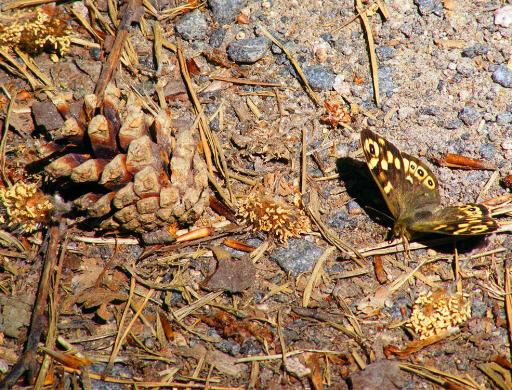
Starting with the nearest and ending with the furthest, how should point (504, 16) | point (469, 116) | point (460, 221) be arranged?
point (460, 221) → point (469, 116) → point (504, 16)

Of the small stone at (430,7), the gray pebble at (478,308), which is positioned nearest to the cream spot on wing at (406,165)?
the gray pebble at (478,308)

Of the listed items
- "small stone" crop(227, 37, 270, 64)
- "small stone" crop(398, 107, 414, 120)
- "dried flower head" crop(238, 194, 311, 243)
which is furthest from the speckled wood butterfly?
"small stone" crop(227, 37, 270, 64)

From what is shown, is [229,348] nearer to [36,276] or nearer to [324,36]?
[36,276]

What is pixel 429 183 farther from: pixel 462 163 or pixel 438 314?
pixel 438 314

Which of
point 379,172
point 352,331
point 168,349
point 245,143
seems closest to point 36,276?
point 168,349

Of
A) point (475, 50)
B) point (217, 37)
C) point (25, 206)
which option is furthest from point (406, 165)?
point (25, 206)

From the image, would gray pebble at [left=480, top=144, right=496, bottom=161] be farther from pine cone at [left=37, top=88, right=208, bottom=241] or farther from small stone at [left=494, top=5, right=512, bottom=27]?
pine cone at [left=37, top=88, right=208, bottom=241]

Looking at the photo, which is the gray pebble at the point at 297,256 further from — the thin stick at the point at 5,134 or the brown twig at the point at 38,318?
the thin stick at the point at 5,134
